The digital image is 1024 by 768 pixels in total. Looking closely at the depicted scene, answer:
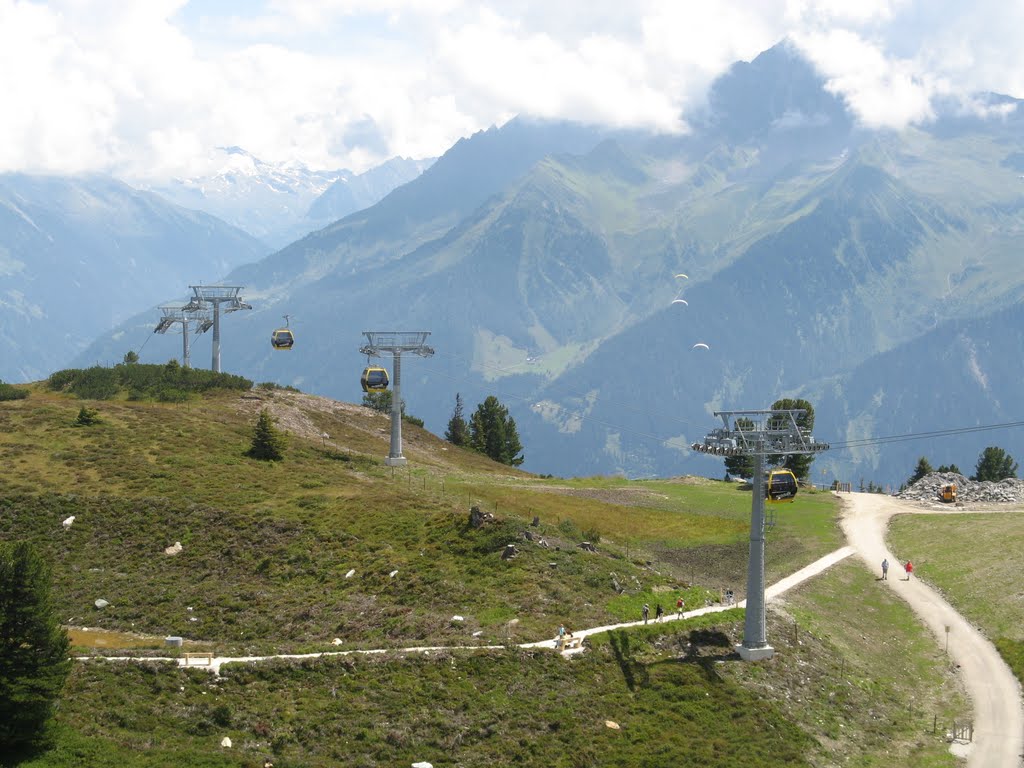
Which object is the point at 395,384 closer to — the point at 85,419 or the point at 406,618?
the point at 85,419

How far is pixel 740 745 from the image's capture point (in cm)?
5031

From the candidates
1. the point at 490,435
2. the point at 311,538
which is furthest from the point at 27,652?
the point at 490,435

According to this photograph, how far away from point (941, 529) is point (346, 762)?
70637mm

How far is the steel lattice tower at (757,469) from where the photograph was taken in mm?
59094

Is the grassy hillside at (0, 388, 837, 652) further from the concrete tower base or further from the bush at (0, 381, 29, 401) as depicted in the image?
the bush at (0, 381, 29, 401)

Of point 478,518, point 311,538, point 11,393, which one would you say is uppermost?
point 11,393

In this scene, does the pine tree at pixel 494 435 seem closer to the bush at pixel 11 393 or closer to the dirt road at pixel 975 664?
the bush at pixel 11 393

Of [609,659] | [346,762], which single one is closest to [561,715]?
[609,659]

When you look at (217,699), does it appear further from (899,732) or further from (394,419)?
(394,419)

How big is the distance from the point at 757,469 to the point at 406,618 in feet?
71.7

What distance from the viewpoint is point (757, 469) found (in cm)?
6016

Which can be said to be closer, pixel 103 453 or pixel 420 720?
pixel 420 720

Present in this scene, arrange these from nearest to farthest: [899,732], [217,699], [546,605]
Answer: [217,699] → [899,732] → [546,605]

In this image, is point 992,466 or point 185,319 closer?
point 185,319
